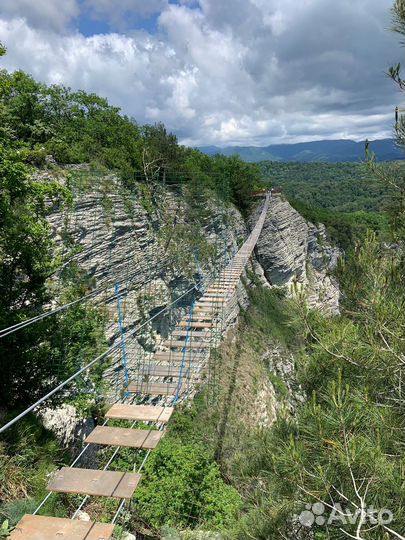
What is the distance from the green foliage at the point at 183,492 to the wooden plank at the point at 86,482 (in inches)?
132

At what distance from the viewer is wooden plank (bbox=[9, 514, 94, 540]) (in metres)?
2.31

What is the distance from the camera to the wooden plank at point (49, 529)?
91.0 inches

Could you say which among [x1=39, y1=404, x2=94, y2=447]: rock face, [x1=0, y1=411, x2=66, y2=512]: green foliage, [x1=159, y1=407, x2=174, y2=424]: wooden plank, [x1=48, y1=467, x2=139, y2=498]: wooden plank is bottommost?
[x1=39, y1=404, x2=94, y2=447]: rock face

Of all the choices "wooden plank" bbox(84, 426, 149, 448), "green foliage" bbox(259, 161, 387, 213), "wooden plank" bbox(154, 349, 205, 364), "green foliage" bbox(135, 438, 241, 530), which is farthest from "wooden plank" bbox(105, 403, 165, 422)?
"green foliage" bbox(135, 438, 241, 530)

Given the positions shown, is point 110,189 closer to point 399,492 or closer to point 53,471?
point 53,471

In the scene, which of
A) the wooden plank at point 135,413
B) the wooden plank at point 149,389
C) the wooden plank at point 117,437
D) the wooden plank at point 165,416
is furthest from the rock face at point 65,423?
the wooden plank at point 117,437

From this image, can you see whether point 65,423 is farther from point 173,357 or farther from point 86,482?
point 86,482

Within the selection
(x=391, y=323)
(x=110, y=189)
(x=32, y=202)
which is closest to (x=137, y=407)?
(x=391, y=323)

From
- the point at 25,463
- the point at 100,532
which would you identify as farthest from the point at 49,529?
the point at 25,463

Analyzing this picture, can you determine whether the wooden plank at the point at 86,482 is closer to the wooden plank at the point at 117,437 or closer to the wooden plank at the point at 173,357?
the wooden plank at the point at 117,437

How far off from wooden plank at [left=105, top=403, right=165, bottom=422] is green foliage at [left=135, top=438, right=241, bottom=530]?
2700 millimetres

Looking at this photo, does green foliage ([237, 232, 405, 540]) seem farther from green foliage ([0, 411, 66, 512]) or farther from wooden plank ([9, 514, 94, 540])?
green foliage ([0, 411, 66, 512])

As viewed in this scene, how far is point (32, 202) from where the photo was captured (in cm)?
662

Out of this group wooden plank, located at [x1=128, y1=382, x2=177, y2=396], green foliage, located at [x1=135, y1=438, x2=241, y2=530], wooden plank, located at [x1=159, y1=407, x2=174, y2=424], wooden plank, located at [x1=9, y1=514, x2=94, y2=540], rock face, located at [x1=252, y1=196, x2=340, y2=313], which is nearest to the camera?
wooden plank, located at [x1=9, y1=514, x2=94, y2=540]
